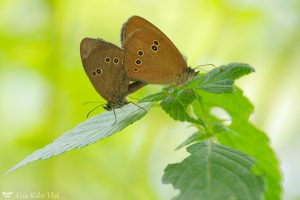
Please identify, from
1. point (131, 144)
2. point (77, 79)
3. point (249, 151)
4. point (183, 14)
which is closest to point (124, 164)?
point (131, 144)

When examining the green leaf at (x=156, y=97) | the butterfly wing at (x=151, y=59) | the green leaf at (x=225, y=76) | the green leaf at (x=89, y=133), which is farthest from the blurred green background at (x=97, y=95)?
the green leaf at (x=225, y=76)

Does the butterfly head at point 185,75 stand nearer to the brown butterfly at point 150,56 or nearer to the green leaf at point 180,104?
the brown butterfly at point 150,56

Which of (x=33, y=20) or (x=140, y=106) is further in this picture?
(x=33, y=20)

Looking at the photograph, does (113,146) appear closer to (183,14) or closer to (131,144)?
(131,144)

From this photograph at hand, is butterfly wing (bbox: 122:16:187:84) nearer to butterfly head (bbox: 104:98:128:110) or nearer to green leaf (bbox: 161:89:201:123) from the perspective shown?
butterfly head (bbox: 104:98:128:110)

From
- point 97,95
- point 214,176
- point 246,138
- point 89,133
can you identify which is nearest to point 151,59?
point 246,138

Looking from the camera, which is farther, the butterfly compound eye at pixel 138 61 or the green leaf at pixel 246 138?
the butterfly compound eye at pixel 138 61
